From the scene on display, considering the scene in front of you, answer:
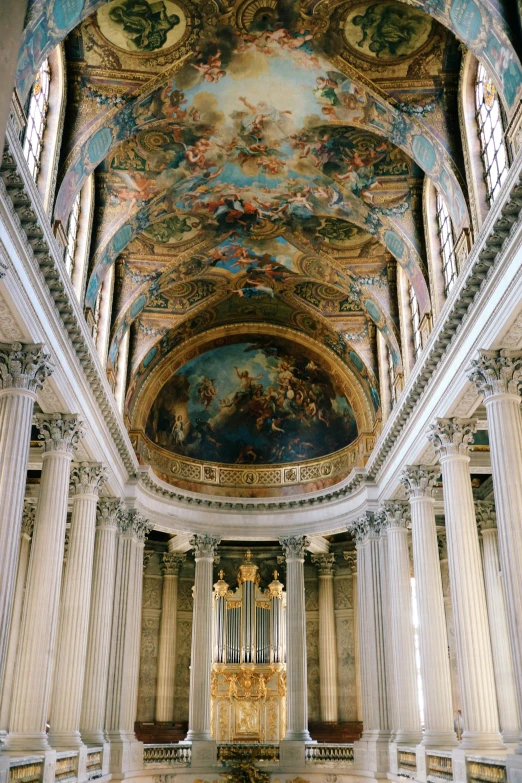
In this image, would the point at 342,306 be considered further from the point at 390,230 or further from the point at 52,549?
the point at 52,549

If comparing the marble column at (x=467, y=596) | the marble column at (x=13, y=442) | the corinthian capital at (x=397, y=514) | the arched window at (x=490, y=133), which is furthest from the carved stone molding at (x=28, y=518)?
the arched window at (x=490, y=133)

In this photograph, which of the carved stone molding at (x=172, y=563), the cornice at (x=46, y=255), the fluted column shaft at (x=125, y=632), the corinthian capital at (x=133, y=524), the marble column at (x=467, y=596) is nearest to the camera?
the cornice at (x=46, y=255)

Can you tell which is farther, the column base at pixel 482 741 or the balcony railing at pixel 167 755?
the balcony railing at pixel 167 755

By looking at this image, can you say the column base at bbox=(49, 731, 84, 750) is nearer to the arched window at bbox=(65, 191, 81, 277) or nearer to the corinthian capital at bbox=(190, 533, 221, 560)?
the corinthian capital at bbox=(190, 533, 221, 560)

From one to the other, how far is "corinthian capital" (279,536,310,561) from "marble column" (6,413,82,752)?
43.7 feet

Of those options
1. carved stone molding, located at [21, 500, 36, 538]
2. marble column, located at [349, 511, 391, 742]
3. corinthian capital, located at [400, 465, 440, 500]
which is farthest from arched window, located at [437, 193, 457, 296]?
carved stone molding, located at [21, 500, 36, 538]

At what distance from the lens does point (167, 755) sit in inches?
1057

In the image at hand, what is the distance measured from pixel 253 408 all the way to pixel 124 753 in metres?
14.5

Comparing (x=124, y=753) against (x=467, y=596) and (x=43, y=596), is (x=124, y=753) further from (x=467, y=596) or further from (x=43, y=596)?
(x=467, y=596)

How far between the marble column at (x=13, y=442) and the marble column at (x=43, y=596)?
10.7 feet

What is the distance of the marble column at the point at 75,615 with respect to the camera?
20047 mm

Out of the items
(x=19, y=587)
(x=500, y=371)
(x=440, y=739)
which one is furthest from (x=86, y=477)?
(x=500, y=371)

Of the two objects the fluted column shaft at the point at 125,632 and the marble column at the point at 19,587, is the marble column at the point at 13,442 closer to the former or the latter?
the fluted column shaft at the point at 125,632

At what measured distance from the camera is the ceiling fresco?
55.4 feet
